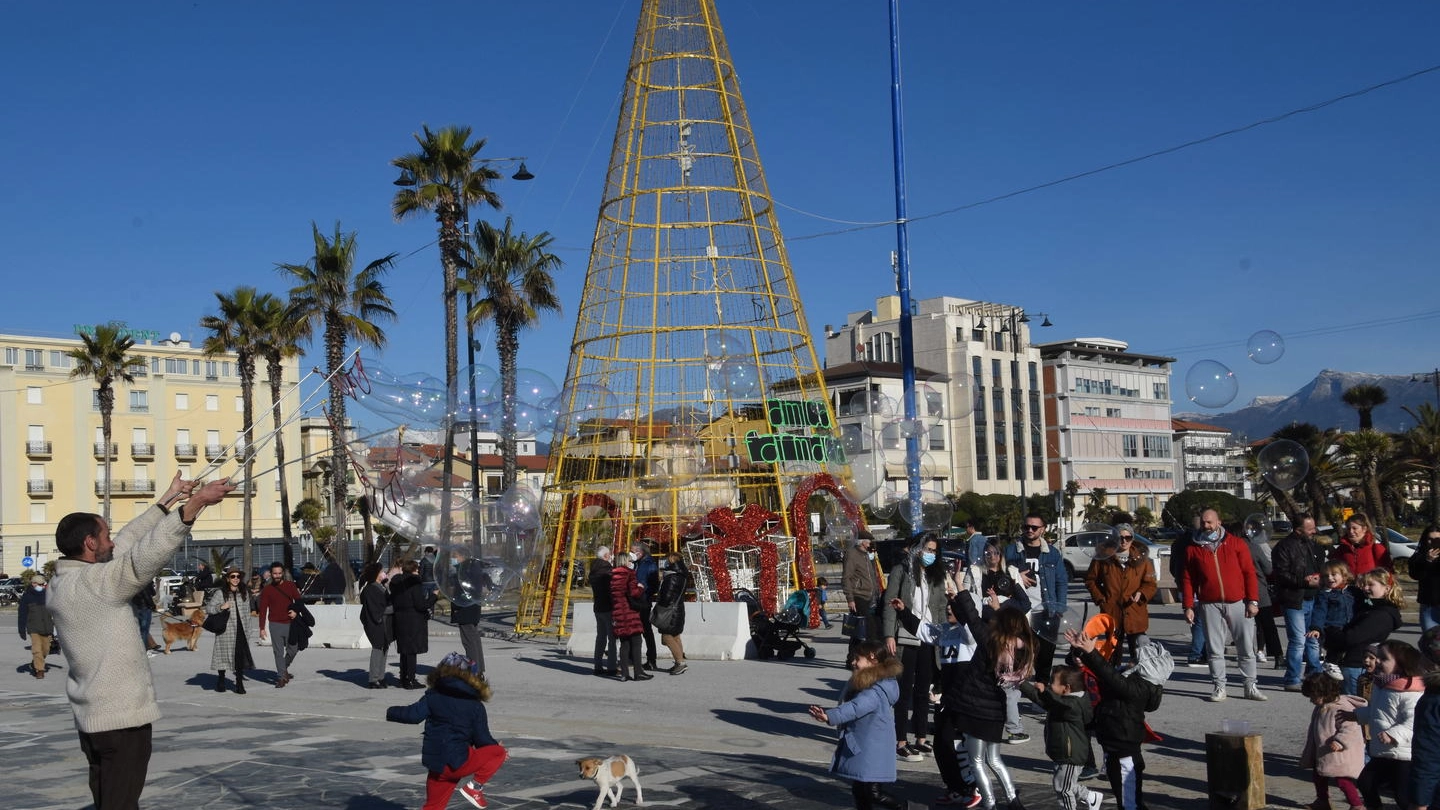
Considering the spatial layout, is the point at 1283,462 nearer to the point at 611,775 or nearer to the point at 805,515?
the point at 805,515

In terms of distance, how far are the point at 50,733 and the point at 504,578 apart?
219 inches

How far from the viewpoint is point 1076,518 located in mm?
100938

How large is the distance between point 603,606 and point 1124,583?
718 centimetres

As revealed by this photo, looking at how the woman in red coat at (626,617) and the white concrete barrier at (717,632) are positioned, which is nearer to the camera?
the woman in red coat at (626,617)

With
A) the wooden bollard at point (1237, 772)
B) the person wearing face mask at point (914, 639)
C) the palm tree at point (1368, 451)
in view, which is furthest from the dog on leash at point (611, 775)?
the palm tree at point (1368, 451)

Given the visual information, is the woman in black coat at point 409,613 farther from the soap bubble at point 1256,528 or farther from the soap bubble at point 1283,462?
the soap bubble at point 1283,462

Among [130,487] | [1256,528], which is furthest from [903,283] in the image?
[130,487]

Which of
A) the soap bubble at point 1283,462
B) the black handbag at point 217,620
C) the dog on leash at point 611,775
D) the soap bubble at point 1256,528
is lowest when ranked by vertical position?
the dog on leash at point 611,775

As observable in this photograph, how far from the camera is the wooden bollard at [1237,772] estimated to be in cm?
775

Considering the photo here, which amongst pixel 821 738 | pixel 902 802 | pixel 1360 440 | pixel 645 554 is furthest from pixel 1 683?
pixel 1360 440

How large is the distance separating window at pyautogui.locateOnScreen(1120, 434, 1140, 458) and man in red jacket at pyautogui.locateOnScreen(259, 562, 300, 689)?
303 ft

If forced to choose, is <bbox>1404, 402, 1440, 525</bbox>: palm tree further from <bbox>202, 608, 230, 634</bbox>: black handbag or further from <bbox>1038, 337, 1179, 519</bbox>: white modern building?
<bbox>1038, 337, 1179, 519</bbox>: white modern building

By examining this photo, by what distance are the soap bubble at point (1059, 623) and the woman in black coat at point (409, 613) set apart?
889 cm

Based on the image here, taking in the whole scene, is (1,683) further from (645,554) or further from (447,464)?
(645,554)
